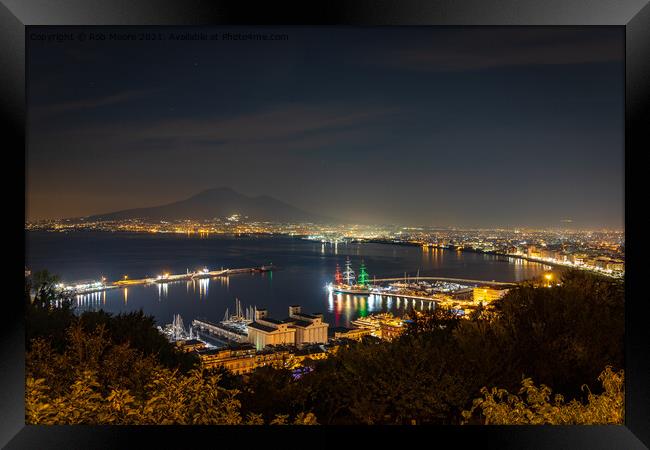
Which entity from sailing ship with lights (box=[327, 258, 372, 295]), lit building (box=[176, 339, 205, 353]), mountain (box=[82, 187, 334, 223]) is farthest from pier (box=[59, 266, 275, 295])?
lit building (box=[176, 339, 205, 353])

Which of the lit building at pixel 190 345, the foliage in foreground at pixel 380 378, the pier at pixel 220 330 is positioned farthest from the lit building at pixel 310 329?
the lit building at pixel 190 345

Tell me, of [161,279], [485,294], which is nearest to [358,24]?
[485,294]

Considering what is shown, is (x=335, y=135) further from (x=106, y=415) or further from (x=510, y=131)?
(x=106, y=415)

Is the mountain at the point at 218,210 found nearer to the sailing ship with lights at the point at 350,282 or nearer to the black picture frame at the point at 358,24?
the sailing ship with lights at the point at 350,282

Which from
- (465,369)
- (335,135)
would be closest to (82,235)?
(335,135)

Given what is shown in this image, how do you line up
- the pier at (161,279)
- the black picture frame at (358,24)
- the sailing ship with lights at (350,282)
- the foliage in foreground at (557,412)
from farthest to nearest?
the sailing ship with lights at (350,282), the pier at (161,279), the foliage in foreground at (557,412), the black picture frame at (358,24)

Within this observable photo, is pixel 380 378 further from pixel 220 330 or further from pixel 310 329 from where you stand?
pixel 220 330

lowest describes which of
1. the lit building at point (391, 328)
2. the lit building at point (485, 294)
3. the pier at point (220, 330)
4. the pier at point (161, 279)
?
the pier at point (220, 330)
